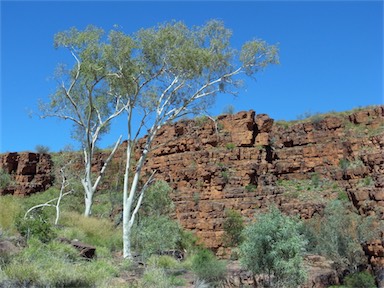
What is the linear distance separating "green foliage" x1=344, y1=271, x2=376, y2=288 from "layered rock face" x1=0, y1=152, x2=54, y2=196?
117ft

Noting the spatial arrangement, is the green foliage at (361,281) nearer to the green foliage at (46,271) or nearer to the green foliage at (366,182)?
the green foliage at (366,182)

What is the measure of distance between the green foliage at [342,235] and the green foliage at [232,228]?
516 cm

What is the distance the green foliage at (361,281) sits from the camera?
985 inches

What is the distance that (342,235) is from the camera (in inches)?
1201

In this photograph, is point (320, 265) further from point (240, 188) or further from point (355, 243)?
point (240, 188)

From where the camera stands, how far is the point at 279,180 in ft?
146

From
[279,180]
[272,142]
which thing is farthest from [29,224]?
[272,142]

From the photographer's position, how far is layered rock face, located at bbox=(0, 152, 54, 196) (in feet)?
164

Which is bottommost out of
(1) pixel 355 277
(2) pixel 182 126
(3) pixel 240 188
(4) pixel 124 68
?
(1) pixel 355 277

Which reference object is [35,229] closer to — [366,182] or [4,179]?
[366,182]

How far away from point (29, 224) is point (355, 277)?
19682 mm

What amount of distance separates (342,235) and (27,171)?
36478mm

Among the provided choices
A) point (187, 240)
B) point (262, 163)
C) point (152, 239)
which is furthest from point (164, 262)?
point (262, 163)

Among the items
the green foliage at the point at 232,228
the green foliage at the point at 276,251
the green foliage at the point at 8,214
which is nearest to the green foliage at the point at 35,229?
the green foliage at the point at 8,214
